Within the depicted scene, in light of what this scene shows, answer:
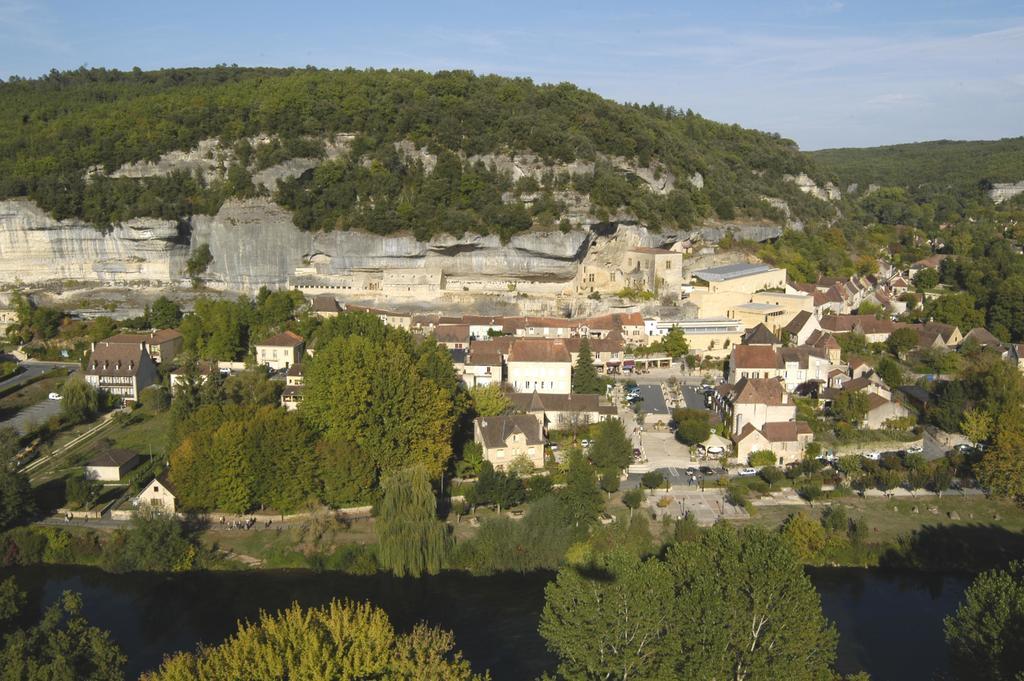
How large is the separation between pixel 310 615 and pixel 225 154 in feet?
110

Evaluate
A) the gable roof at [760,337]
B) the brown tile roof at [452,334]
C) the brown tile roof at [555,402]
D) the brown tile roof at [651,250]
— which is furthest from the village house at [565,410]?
the brown tile roof at [651,250]

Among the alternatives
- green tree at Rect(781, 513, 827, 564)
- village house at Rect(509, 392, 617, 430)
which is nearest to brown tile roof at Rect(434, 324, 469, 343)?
village house at Rect(509, 392, 617, 430)

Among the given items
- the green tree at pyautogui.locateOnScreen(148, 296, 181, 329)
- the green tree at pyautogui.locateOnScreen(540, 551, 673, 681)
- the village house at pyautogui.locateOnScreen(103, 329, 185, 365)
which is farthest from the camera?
the green tree at pyautogui.locateOnScreen(148, 296, 181, 329)

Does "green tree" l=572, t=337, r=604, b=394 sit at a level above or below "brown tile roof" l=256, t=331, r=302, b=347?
below

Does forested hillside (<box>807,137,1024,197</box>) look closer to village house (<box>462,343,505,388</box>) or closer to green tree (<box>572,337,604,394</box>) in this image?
green tree (<box>572,337,604,394</box>)

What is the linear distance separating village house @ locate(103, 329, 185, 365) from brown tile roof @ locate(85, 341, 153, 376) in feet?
3.95

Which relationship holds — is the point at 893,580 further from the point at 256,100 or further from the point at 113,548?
the point at 256,100

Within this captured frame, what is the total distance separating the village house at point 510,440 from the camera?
76.5 feet

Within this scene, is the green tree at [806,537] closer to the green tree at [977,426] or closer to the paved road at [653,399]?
the green tree at [977,426]

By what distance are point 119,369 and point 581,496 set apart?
61.1 feet

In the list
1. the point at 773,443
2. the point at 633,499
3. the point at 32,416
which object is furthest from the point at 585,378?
the point at 32,416

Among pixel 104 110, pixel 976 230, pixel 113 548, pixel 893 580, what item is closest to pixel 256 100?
pixel 104 110

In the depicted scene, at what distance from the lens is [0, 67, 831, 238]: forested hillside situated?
3816 centimetres

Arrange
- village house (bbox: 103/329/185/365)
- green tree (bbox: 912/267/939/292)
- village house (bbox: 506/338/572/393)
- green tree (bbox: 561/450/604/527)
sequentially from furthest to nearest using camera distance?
Answer: green tree (bbox: 912/267/939/292)
village house (bbox: 103/329/185/365)
village house (bbox: 506/338/572/393)
green tree (bbox: 561/450/604/527)
